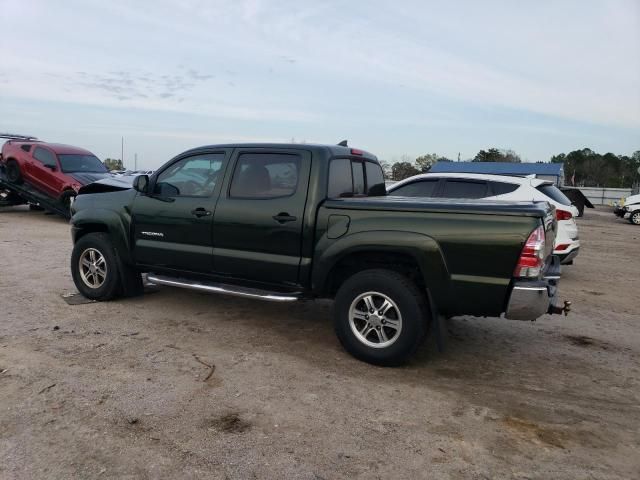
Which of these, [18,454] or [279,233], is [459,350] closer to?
[279,233]

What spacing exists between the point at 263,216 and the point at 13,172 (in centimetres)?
1259

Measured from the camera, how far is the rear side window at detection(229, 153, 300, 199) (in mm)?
4977

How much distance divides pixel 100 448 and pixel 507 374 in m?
3.16

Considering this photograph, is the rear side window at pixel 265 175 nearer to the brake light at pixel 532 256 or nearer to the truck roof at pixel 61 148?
the brake light at pixel 532 256

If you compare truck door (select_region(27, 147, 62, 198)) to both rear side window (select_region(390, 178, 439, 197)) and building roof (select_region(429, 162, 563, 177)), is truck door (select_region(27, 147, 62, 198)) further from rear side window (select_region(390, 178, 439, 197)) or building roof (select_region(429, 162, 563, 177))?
building roof (select_region(429, 162, 563, 177))

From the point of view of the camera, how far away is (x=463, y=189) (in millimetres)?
8492

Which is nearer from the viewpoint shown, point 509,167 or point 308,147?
point 308,147

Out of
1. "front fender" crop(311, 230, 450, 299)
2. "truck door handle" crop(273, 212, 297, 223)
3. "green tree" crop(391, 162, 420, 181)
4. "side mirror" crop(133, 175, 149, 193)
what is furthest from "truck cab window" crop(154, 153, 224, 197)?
"green tree" crop(391, 162, 420, 181)

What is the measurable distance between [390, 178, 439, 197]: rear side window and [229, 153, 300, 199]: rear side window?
3980 mm

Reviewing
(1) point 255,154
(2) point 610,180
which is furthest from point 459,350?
(2) point 610,180

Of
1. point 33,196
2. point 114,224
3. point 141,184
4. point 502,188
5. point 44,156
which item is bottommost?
point 33,196

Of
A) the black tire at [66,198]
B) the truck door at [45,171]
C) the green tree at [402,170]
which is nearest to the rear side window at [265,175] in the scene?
the black tire at [66,198]

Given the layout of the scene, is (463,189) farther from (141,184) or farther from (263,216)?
(141,184)


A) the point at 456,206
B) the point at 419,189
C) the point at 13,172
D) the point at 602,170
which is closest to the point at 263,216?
the point at 456,206
